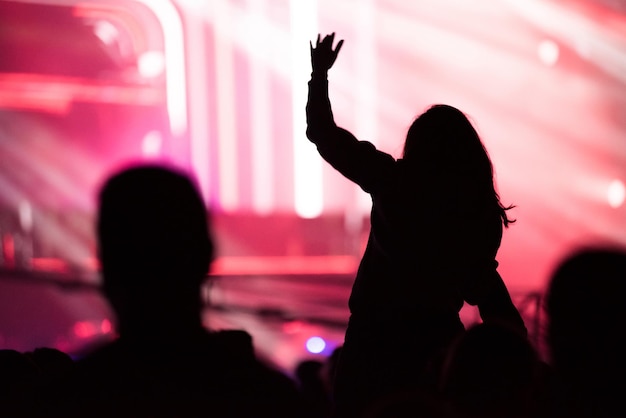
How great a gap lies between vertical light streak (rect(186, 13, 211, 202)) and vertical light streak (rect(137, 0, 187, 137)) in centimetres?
6

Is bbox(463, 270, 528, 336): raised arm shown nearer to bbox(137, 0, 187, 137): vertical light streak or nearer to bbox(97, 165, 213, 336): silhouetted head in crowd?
bbox(97, 165, 213, 336): silhouetted head in crowd

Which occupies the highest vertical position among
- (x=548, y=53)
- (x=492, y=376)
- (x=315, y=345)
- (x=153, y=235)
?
(x=548, y=53)

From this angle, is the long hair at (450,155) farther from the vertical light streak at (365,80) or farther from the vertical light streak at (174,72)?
the vertical light streak at (174,72)

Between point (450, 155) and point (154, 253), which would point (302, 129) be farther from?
point (154, 253)

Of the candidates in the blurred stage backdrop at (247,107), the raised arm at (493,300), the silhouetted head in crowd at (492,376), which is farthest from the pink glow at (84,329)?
the silhouetted head in crowd at (492,376)

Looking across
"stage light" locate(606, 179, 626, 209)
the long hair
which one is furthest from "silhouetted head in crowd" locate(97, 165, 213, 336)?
"stage light" locate(606, 179, 626, 209)

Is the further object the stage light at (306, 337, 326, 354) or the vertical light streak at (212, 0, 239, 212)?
the vertical light streak at (212, 0, 239, 212)

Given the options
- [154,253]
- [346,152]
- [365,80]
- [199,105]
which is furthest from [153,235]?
[365,80]

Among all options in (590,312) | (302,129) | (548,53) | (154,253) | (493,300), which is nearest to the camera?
(154,253)

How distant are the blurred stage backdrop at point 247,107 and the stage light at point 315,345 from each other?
0.02 meters

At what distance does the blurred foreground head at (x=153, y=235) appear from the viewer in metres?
0.72

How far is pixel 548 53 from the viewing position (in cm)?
501

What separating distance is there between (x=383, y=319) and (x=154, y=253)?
68cm

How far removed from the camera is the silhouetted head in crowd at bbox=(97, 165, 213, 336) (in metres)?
0.72
